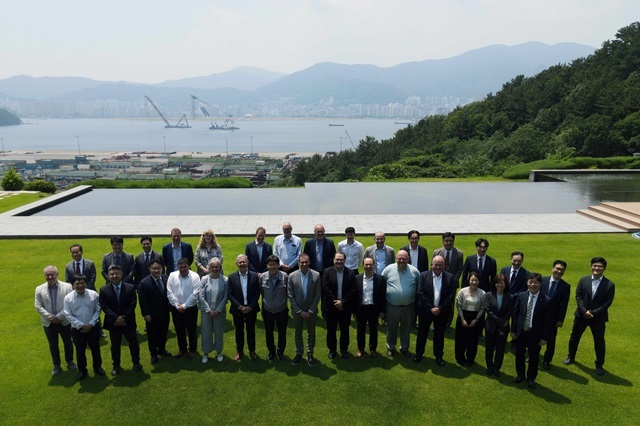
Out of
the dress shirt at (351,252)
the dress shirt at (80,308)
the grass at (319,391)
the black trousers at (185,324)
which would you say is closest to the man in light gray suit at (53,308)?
the dress shirt at (80,308)

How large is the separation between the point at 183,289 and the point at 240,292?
75 cm

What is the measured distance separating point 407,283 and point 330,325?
120 cm

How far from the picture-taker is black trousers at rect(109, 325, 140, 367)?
18.8ft

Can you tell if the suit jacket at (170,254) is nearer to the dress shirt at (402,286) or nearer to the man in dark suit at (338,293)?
the man in dark suit at (338,293)

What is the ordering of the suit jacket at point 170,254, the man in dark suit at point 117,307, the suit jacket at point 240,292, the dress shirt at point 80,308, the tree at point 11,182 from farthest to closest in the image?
1. the tree at point 11,182
2. the suit jacket at point 170,254
3. the suit jacket at point 240,292
4. the man in dark suit at point 117,307
5. the dress shirt at point 80,308

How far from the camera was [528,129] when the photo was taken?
1532 inches

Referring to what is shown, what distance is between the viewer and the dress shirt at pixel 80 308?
550cm

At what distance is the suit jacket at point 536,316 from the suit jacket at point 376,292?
64.4 inches

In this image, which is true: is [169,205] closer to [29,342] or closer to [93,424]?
[29,342]

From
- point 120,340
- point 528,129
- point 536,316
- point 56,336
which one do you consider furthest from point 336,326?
point 528,129

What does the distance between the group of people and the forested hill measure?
21.5m

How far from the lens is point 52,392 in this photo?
543cm

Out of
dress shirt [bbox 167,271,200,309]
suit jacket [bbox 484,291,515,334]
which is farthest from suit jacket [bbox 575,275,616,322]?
dress shirt [bbox 167,271,200,309]

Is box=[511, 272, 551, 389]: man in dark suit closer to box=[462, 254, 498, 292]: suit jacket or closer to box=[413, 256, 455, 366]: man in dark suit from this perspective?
box=[413, 256, 455, 366]: man in dark suit
